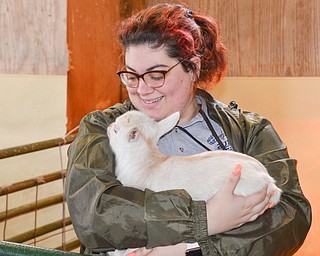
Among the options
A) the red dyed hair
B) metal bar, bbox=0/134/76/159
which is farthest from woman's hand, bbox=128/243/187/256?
metal bar, bbox=0/134/76/159

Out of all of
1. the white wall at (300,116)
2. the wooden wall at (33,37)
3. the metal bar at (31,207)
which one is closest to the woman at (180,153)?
the white wall at (300,116)

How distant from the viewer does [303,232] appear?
1.80m

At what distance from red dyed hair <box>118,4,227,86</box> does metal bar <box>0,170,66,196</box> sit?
1.51 m

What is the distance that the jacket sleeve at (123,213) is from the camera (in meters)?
1.58

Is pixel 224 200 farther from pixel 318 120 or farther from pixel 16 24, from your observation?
pixel 16 24

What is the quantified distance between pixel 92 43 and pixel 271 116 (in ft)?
3.68

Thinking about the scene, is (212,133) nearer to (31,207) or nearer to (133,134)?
(133,134)

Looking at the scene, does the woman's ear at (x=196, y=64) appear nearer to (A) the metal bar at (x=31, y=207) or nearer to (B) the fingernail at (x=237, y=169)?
(B) the fingernail at (x=237, y=169)

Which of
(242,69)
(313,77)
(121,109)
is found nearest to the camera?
(121,109)

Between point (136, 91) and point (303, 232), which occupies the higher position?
point (136, 91)

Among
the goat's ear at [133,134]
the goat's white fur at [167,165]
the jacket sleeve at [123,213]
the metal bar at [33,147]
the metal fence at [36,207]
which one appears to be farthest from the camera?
the metal fence at [36,207]

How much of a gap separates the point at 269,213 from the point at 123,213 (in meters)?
0.39

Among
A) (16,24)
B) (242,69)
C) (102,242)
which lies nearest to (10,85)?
(16,24)

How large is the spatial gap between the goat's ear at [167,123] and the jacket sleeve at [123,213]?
213 millimetres
